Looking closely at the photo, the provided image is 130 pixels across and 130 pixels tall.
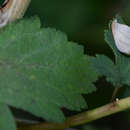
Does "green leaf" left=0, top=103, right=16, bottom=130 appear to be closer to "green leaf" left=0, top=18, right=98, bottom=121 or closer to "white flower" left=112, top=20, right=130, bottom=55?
"green leaf" left=0, top=18, right=98, bottom=121

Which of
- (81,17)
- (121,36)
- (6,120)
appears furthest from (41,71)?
(81,17)

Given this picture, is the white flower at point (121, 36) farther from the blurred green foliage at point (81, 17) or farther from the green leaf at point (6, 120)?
the blurred green foliage at point (81, 17)

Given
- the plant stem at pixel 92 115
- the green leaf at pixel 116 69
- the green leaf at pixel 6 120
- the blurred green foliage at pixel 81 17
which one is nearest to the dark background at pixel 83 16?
the blurred green foliage at pixel 81 17

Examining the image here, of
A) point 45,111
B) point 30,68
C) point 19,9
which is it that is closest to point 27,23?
point 19,9

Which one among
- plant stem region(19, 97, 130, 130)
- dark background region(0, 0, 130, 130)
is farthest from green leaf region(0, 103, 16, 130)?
dark background region(0, 0, 130, 130)

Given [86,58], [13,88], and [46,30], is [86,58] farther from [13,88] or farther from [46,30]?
[13,88]

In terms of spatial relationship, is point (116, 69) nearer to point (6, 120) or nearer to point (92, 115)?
point (92, 115)
